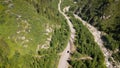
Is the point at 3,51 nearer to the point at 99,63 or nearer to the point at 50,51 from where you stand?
the point at 50,51

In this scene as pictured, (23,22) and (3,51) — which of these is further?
(23,22)

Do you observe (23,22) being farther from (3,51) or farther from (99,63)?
(99,63)

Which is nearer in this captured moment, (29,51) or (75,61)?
(29,51)

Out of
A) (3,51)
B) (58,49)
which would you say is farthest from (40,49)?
(3,51)

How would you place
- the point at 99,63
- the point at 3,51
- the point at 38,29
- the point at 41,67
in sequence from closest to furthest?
1. the point at 3,51
2. the point at 41,67
3. the point at 99,63
4. the point at 38,29

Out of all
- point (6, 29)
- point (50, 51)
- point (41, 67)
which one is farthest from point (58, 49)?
point (6, 29)

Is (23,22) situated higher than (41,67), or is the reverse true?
(23,22)

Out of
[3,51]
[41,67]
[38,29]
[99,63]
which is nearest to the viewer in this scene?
[3,51]

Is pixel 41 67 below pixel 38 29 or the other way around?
below
